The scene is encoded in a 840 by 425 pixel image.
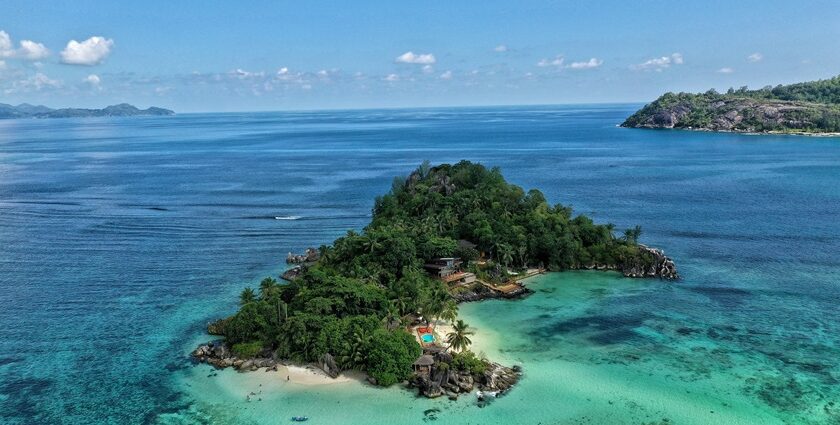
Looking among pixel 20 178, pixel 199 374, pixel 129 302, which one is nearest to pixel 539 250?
pixel 199 374

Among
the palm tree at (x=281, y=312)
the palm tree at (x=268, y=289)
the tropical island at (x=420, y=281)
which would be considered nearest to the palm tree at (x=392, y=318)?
the tropical island at (x=420, y=281)

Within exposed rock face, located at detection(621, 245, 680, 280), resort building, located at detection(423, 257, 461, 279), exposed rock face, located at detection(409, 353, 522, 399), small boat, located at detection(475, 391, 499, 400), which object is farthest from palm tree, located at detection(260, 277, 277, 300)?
exposed rock face, located at detection(621, 245, 680, 280)

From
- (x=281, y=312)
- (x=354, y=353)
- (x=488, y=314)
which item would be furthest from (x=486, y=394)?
(x=281, y=312)

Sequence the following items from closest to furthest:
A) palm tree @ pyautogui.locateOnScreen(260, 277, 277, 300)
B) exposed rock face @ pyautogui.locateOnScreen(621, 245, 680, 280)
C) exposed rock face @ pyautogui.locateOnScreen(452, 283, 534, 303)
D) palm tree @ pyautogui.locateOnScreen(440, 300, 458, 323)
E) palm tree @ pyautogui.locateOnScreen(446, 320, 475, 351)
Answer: palm tree @ pyautogui.locateOnScreen(446, 320, 475, 351) < palm tree @ pyautogui.locateOnScreen(440, 300, 458, 323) < palm tree @ pyautogui.locateOnScreen(260, 277, 277, 300) < exposed rock face @ pyautogui.locateOnScreen(452, 283, 534, 303) < exposed rock face @ pyautogui.locateOnScreen(621, 245, 680, 280)

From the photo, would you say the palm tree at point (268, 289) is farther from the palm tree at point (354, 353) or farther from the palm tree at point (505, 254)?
the palm tree at point (505, 254)

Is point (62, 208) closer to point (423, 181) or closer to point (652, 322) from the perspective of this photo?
point (423, 181)

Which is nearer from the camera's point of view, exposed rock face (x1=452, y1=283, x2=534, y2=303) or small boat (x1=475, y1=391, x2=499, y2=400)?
small boat (x1=475, y1=391, x2=499, y2=400)

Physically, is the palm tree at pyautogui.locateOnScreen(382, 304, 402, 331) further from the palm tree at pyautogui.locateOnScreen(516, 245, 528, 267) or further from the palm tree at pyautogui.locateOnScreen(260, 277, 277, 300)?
the palm tree at pyautogui.locateOnScreen(516, 245, 528, 267)
